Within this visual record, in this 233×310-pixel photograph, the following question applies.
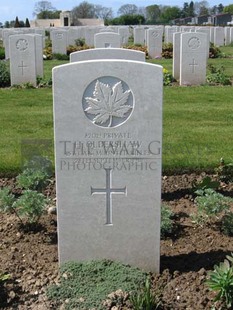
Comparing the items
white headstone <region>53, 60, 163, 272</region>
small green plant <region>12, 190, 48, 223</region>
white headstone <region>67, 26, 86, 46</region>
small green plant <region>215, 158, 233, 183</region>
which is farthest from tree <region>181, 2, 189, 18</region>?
white headstone <region>53, 60, 163, 272</region>

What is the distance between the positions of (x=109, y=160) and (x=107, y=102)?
395mm

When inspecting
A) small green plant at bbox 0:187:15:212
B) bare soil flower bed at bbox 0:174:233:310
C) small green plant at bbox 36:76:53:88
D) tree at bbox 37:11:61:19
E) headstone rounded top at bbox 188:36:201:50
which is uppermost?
tree at bbox 37:11:61:19

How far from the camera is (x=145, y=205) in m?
3.62

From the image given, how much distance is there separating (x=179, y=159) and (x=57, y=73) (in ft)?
9.94

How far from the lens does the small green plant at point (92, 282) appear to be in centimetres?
336

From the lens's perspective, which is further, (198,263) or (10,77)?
(10,77)

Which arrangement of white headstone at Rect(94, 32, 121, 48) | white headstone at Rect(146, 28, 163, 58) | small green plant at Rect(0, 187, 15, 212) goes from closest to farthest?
small green plant at Rect(0, 187, 15, 212), white headstone at Rect(94, 32, 121, 48), white headstone at Rect(146, 28, 163, 58)

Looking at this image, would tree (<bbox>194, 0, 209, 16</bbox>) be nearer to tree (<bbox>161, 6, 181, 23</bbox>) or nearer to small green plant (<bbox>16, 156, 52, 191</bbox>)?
tree (<bbox>161, 6, 181, 23</bbox>)

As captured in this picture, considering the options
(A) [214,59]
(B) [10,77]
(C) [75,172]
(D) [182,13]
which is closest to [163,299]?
(C) [75,172]

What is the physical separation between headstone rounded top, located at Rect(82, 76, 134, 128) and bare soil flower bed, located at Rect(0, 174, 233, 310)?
1.15 meters

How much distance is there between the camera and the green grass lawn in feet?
20.3

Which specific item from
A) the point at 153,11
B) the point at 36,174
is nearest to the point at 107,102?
the point at 36,174

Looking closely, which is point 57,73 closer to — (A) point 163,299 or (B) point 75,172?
(B) point 75,172

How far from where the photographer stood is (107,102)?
3.47 metres
